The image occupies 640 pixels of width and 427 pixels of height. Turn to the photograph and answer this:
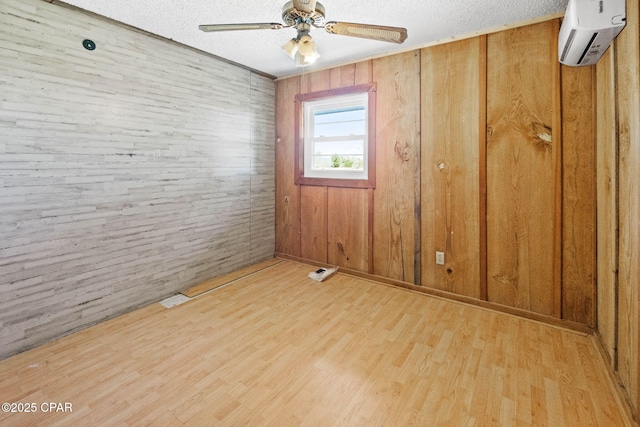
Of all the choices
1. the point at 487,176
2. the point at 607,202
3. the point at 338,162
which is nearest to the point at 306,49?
the point at 338,162

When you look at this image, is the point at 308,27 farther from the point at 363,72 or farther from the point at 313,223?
the point at 313,223

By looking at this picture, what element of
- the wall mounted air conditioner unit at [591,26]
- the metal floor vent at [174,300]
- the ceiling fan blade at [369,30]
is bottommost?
the metal floor vent at [174,300]

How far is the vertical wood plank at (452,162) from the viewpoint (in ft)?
8.86

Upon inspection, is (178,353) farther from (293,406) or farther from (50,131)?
(50,131)

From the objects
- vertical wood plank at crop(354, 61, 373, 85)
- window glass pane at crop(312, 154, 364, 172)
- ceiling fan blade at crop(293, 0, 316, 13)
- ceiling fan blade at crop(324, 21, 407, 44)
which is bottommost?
window glass pane at crop(312, 154, 364, 172)

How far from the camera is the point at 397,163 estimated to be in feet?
10.3

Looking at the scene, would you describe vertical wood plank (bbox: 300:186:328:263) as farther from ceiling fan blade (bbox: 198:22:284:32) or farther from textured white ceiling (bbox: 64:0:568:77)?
ceiling fan blade (bbox: 198:22:284:32)

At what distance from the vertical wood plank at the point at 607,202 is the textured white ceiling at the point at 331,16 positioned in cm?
72

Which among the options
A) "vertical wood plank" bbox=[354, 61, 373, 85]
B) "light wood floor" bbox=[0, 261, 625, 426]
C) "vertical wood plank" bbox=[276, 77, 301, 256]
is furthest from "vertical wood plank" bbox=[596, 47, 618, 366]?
"vertical wood plank" bbox=[276, 77, 301, 256]

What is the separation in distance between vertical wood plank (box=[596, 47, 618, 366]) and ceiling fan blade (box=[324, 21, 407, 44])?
1.26 m

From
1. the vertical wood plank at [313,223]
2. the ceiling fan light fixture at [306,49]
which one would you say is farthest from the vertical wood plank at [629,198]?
→ the vertical wood plank at [313,223]

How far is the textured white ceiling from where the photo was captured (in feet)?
7.15

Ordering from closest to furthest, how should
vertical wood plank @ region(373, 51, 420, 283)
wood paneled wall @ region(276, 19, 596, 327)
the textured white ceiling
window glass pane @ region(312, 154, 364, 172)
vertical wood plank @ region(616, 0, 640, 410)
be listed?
vertical wood plank @ region(616, 0, 640, 410) < the textured white ceiling < wood paneled wall @ region(276, 19, 596, 327) < vertical wood plank @ region(373, 51, 420, 283) < window glass pane @ region(312, 154, 364, 172)

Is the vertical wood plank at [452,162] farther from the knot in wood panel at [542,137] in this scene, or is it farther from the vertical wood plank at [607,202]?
the vertical wood plank at [607,202]
